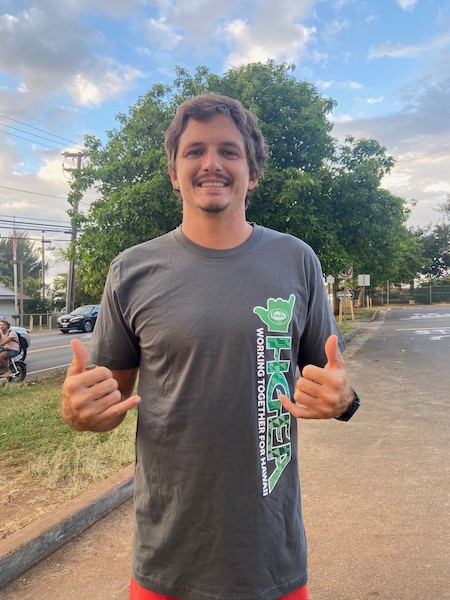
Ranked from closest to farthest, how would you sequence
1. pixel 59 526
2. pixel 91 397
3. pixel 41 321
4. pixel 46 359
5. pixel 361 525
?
pixel 91 397 → pixel 59 526 → pixel 361 525 → pixel 46 359 → pixel 41 321

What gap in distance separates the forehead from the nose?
4 centimetres

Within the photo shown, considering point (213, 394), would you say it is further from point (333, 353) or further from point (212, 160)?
point (212, 160)

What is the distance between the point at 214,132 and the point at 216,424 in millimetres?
1003

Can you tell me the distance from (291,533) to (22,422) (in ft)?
18.4

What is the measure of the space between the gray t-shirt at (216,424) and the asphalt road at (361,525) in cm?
165

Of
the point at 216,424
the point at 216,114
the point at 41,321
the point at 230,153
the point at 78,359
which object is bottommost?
the point at 41,321

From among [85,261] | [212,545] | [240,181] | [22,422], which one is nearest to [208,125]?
[240,181]

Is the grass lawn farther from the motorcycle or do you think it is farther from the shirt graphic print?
the motorcycle

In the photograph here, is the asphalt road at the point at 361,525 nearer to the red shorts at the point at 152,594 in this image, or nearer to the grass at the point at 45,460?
the grass at the point at 45,460

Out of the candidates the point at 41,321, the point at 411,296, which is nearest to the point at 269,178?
the point at 41,321

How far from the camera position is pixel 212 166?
1690 mm

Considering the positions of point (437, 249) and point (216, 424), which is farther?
point (437, 249)

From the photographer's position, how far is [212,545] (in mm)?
1460

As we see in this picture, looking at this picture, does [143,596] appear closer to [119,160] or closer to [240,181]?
[240,181]
